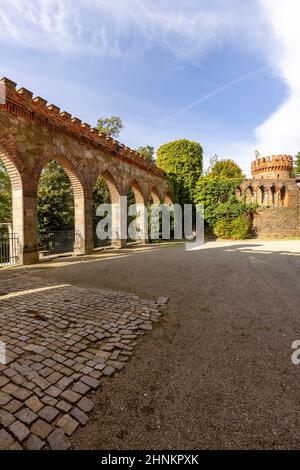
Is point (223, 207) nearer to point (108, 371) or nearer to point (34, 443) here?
point (108, 371)

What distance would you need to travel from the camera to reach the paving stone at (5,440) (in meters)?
1.73

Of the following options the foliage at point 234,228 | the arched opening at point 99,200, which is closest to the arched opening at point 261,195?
Answer: the foliage at point 234,228

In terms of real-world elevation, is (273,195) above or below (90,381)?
above

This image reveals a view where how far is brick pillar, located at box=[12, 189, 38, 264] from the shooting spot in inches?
337

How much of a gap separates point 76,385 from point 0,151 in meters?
8.09

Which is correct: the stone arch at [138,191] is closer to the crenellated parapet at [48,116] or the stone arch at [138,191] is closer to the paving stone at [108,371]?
the crenellated parapet at [48,116]

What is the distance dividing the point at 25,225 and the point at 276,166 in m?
33.8

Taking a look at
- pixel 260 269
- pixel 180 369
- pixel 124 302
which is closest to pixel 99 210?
pixel 260 269

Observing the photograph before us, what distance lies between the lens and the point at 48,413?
204 cm

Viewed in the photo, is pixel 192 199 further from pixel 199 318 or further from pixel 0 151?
pixel 199 318

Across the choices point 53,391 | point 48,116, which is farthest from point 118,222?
point 53,391

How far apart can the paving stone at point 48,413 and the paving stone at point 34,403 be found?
5cm

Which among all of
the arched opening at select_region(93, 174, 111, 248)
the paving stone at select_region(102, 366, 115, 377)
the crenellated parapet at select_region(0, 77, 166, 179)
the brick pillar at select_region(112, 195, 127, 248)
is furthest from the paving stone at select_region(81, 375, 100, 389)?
the arched opening at select_region(93, 174, 111, 248)

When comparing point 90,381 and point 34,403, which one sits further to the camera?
point 90,381
